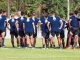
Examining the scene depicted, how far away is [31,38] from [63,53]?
365 cm

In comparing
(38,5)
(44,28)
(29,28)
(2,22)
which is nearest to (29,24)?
(29,28)

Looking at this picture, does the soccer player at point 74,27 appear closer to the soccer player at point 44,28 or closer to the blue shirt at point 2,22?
the soccer player at point 44,28

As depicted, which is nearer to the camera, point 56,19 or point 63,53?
point 63,53

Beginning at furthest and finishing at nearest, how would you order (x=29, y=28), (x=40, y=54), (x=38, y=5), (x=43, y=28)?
(x=38, y=5) → (x=43, y=28) → (x=29, y=28) → (x=40, y=54)

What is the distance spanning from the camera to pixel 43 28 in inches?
991

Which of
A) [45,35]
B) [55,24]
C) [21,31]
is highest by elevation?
[55,24]

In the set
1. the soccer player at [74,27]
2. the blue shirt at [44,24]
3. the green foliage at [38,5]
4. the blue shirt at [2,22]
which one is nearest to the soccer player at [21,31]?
the blue shirt at [2,22]

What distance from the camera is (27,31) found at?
24984mm

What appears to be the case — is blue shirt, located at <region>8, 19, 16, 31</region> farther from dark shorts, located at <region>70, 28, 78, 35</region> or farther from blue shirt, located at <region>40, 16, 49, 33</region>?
dark shorts, located at <region>70, 28, 78, 35</region>

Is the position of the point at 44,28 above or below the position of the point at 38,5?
above

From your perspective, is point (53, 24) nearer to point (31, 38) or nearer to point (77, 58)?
point (31, 38)

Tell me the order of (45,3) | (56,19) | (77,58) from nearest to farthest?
1. (77,58)
2. (56,19)
3. (45,3)

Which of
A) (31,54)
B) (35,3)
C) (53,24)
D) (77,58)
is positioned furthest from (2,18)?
(35,3)

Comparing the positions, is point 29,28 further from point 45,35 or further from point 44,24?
point 45,35
